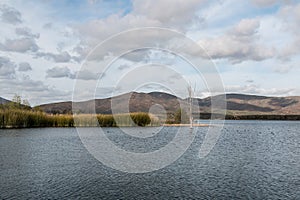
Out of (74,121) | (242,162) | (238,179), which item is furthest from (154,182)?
(74,121)

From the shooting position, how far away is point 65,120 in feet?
190

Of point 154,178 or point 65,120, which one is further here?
point 65,120

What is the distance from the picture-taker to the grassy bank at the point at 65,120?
166 feet

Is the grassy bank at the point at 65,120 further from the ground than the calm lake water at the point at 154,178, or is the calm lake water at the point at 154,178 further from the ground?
the grassy bank at the point at 65,120

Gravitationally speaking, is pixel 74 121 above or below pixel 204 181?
above

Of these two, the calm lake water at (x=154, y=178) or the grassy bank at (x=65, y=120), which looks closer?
the calm lake water at (x=154, y=178)

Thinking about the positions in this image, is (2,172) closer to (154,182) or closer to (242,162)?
(154,182)

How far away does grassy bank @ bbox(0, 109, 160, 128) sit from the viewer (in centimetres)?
5066

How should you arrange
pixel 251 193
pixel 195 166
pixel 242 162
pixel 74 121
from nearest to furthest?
pixel 251 193, pixel 195 166, pixel 242 162, pixel 74 121

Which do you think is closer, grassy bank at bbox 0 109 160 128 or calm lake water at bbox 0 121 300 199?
calm lake water at bbox 0 121 300 199

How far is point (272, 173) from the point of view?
18781 millimetres

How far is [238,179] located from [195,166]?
Answer: 3.95m

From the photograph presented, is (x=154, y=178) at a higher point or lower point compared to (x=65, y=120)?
lower

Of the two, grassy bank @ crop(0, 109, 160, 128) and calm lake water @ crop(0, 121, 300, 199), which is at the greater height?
grassy bank @ crop(0, 109, 160, 128)
